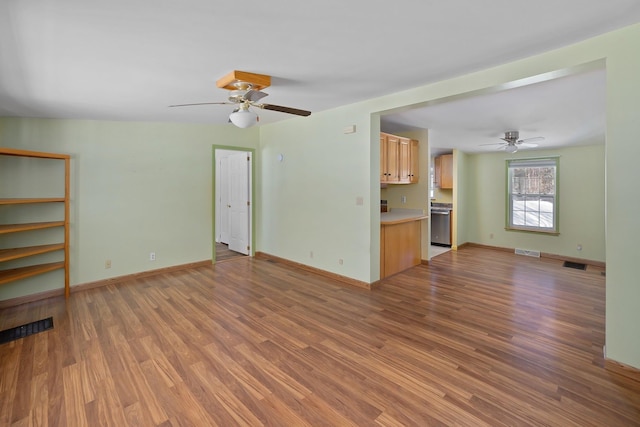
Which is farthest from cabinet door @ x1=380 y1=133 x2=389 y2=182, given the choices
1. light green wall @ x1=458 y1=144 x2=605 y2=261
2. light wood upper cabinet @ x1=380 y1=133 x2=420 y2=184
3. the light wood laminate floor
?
A: light green wall @ x1=458 y1=144 x2=605 y2=261

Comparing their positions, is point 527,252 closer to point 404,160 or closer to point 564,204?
point 564,204

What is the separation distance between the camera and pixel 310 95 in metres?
3.42

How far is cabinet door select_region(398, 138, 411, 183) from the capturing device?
192 inches

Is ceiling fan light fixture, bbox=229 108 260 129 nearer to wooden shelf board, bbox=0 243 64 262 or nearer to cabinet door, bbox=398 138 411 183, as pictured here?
wooden shelf board, bbox=0 243 64 262

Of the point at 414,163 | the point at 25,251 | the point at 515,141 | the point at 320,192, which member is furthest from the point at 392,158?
the point at 25,251

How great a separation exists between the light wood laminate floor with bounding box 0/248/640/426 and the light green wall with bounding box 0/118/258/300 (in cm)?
56

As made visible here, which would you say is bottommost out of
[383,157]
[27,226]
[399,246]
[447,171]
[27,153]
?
[399,246]

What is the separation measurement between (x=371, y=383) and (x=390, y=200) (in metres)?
4.24

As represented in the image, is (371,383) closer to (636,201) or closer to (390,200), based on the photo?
(636,201)

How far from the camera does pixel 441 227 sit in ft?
22.8

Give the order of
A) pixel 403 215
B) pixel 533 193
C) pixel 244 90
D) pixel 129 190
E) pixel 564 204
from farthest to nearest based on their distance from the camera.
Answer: pixel 533 193, pixel 564 204, pixel 403 215, pixel 129 190, pixel 244 90

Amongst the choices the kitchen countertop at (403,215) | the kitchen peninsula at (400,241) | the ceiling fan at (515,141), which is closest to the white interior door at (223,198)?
the kitchen countertop at (403,215)

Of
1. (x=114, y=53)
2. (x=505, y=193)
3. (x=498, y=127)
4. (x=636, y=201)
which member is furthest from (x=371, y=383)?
(x=505, y=193)

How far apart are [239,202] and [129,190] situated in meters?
2.09
